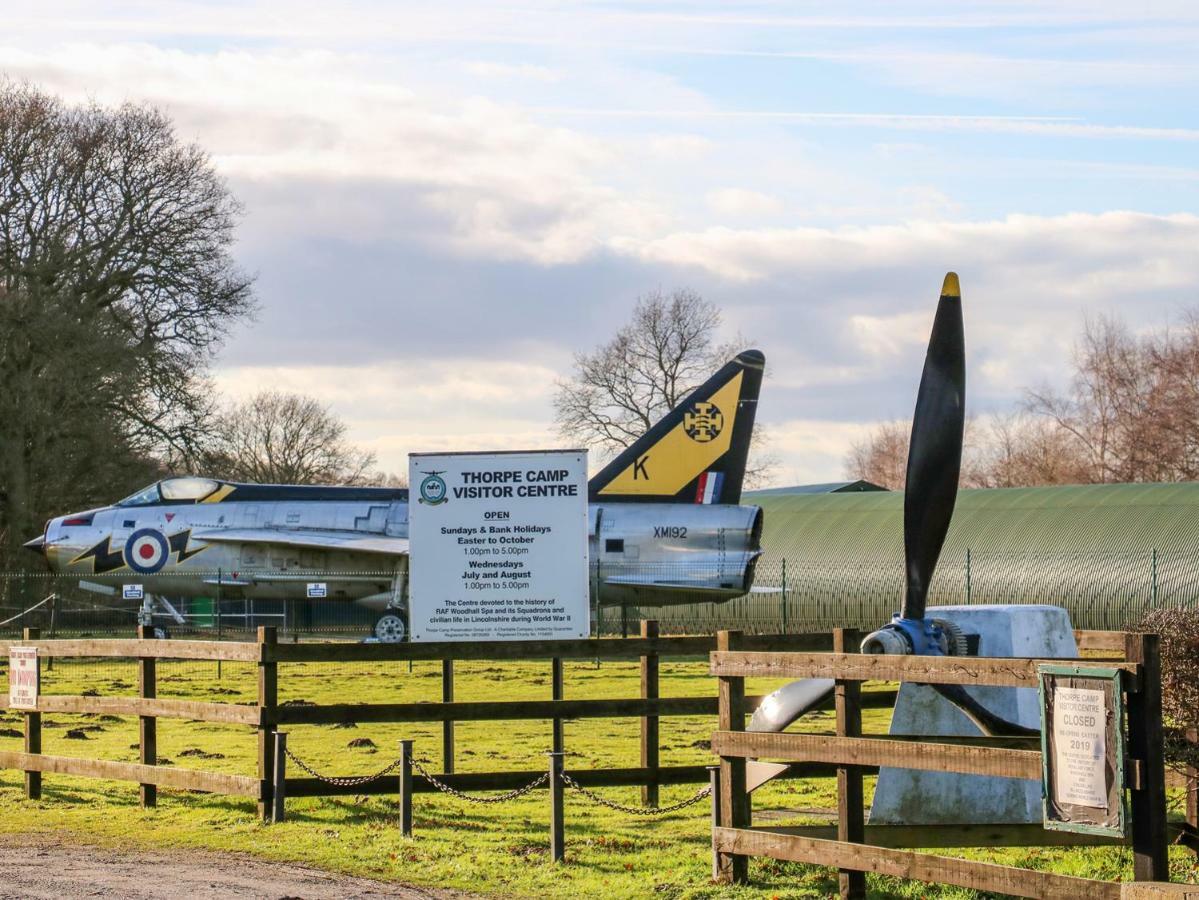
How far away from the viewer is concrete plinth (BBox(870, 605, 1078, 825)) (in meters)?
10.5

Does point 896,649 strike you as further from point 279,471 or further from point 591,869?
point 279,471

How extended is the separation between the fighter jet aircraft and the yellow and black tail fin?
0.03 m

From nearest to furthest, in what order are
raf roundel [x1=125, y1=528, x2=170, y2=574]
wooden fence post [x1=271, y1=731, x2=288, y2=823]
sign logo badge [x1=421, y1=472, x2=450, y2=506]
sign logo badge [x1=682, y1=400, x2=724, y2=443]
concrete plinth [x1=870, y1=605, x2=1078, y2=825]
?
concrete plinth [x1=870, y1=605, x2=1078, y2=825], wooden fence post [x1=271, y1=731, x2=288, y2=823], sign logo badge [x1=421, y1=472, x2=450, y2=506], sign logo badge [x1=682, y1=400, x2=724, y2=443], raf roundel [x1=125, y1=528, x2=170, y2=574]

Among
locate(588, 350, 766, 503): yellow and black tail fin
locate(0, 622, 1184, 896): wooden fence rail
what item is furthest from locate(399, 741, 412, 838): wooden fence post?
locate(588, 350, 766, 503): yellow and black tail fin

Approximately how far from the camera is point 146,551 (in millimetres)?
37625

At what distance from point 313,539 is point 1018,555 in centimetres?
1780

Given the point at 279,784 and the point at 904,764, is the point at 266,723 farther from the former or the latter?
the point at 904,764

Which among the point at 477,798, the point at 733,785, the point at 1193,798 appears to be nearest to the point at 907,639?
the point at 733,785

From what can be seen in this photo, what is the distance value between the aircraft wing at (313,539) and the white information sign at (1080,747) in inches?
1171

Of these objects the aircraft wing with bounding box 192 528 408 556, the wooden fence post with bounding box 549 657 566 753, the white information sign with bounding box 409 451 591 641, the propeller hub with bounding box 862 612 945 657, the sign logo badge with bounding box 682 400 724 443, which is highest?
the sign logo badge with bounding box 682 400 724 443

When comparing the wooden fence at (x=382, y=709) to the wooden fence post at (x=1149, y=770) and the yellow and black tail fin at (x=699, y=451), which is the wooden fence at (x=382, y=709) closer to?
the wooden fence post at (x=1149, y=770)

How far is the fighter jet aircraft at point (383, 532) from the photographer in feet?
113

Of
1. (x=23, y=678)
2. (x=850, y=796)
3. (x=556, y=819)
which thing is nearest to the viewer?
(x=850, y=796)

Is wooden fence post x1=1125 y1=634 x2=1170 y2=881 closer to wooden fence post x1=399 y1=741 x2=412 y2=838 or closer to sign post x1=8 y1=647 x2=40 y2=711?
wooden fence post x1=399 y1=741 x2=412 y2=838
